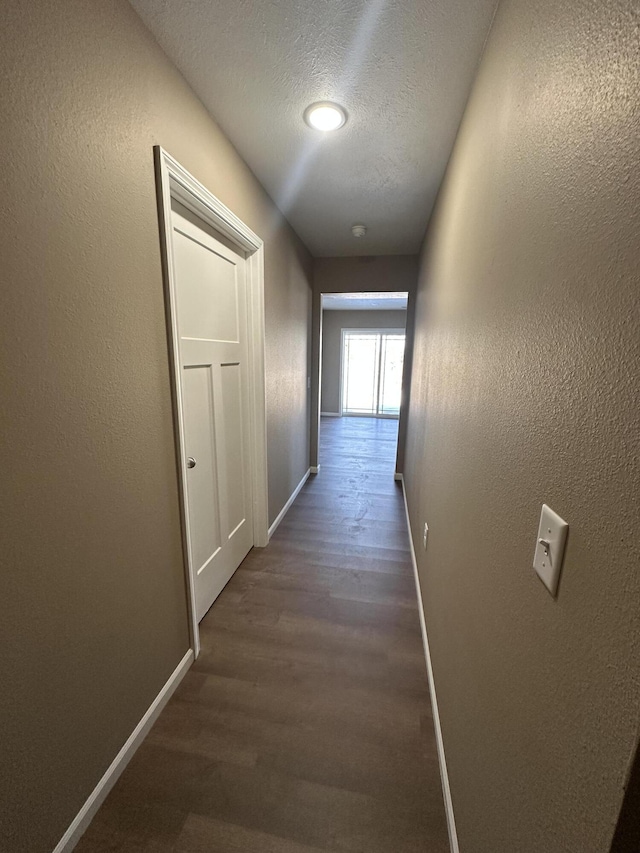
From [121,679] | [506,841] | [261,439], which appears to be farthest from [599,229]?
[261,439]

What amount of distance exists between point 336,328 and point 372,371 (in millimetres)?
1268

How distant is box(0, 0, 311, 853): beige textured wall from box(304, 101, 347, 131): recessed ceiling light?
18.9 inches

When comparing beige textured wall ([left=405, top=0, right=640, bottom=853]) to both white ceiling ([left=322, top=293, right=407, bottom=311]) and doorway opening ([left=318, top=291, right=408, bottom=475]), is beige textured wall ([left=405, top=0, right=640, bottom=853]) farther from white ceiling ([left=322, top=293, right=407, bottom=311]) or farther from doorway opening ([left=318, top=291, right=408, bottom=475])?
doorway opening ([left=318, top=291, right=408, bottom=475])

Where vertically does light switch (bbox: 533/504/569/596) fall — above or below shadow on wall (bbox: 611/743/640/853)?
above

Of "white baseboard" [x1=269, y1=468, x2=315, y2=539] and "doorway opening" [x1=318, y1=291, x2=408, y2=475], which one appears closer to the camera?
"white baseboard" [x1=269, y1=468, x2=315, y2=539]

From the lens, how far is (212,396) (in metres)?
1.87

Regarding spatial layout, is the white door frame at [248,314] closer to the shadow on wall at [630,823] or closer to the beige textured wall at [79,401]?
the beige textured wall at [79,401]

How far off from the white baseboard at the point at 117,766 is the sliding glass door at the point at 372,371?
21.7 ft

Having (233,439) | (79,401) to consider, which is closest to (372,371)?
(233,439)

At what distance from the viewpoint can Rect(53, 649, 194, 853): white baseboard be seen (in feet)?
3.21

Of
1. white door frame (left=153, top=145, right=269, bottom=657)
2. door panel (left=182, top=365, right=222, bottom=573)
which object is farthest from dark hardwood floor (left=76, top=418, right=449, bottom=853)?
door panel (left=182, top=365, right=222, bottom=573)

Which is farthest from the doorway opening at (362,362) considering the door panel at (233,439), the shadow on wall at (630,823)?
the shadow on wall at (630,823)

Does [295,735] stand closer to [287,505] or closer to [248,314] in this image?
[287,505]

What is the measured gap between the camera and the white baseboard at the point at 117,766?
0.98m
